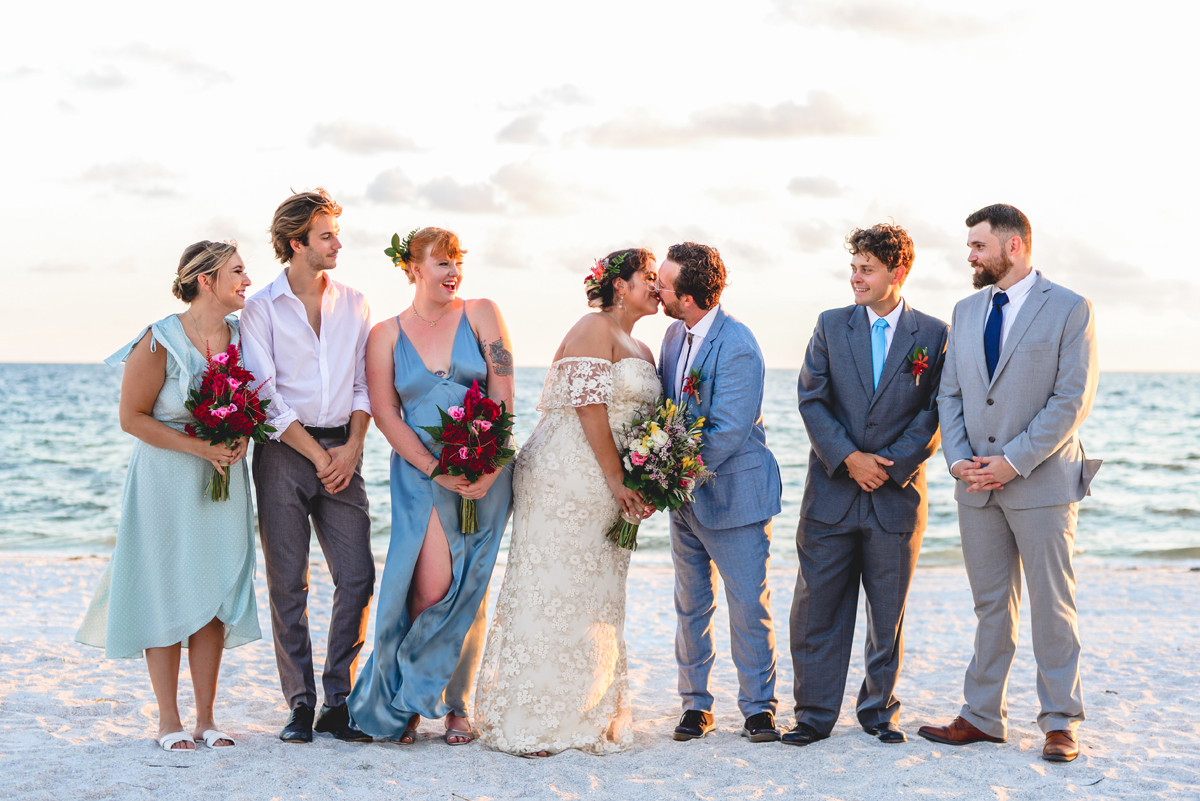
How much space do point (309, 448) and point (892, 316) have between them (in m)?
3.00

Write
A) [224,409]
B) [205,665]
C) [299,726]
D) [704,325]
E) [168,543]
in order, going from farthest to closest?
1. [704,325]
2. [299,726]
3. [205,665]
4. [168,543]
5. [224,409]

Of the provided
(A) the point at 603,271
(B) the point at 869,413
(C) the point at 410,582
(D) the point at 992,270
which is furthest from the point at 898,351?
(C) the point at 410,582

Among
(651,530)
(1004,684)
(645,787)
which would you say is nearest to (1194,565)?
(651,530)

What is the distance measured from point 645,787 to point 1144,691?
379cm

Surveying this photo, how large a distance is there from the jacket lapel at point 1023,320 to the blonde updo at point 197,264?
376cm

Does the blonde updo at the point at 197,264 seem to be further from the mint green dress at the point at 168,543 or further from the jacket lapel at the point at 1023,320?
the jacket lapel at the point at 1023,320

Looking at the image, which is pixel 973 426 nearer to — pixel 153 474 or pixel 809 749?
pixel 809 749

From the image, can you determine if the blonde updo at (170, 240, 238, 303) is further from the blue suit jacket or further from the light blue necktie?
the light blue necktie

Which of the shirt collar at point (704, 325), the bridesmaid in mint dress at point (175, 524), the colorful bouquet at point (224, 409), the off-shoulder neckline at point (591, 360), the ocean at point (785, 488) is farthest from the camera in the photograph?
the ocean at point (785, 488)

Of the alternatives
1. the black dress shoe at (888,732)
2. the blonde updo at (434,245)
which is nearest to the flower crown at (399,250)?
the blonde updo at (434,245)

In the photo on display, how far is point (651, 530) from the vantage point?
51.2 ft

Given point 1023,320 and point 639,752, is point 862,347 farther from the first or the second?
point 639,752

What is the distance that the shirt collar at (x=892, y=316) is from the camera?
15.4 feet

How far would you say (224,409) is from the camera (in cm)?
423
